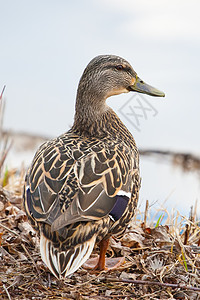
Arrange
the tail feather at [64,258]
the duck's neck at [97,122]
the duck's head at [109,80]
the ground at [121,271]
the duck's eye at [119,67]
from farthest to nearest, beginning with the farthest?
1. the duck's eye at [119,67]
2. the duck's head at [109,80]
3. the duck's neck at [97,122]
4. the ground at [121,271]
5. the tail feather at [64,258]

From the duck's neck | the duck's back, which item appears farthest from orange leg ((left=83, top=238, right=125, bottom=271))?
the duck's neck

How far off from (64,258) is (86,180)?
61cm

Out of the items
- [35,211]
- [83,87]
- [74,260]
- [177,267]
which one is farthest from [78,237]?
[83,87]

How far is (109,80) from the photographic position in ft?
15.1

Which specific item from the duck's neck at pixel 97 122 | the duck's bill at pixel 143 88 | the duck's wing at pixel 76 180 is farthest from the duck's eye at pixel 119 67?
the duck's wing at pixel 76 180

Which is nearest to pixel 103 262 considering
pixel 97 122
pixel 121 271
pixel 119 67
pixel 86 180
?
pixel 121 271

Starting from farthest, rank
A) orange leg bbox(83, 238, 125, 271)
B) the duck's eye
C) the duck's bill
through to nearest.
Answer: the duck's bill → the duck's eye → orange leg bbox(83, 238, 125, 271)

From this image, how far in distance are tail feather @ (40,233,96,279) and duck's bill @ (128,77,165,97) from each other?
2011mm

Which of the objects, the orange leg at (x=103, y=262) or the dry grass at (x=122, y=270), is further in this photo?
the orange leg at (x=103, y=262)

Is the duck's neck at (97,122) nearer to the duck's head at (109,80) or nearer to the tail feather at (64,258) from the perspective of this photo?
the duck's head at (109,80)

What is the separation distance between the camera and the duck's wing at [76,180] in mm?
3301

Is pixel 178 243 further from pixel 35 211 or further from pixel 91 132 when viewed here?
pixel 35 211

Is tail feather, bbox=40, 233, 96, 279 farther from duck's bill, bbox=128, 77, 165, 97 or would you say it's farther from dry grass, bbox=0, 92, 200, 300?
duck's bill, bbox=128, 77, 165, 97

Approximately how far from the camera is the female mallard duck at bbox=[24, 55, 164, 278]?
3.29 m
